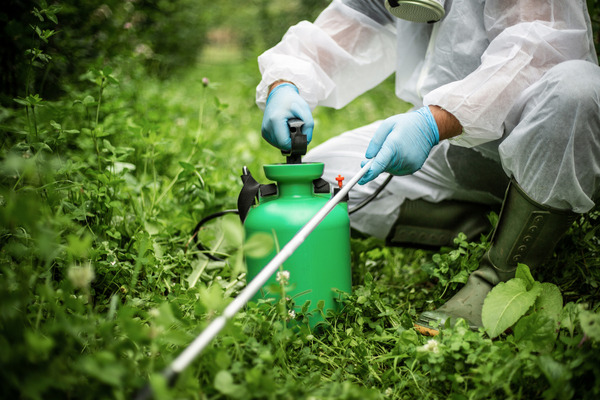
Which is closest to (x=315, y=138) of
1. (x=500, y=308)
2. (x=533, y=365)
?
(x=500, y=308)

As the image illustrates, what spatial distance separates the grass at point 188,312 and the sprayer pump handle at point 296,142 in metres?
0.32

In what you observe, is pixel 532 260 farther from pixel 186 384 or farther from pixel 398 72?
pixel 186 384

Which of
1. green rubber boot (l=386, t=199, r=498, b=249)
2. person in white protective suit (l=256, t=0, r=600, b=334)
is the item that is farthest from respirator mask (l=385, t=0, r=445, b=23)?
green rubber boot (l=386, t=199, r=498, b=249)

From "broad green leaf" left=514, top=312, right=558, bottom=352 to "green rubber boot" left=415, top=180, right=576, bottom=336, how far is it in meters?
0.18

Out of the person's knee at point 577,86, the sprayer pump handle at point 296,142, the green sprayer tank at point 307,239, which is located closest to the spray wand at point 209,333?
the green sprayer tank at point 307,239

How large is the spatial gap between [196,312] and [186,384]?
27cm

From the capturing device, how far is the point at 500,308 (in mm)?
1004

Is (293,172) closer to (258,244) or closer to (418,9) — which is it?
(258,244)

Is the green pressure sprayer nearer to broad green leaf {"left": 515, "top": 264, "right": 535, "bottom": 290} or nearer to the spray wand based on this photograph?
the spray wand

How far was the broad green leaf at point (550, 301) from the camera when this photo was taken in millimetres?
1018

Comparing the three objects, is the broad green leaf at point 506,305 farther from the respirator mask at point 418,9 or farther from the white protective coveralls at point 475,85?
the respirator mask at point 418,9

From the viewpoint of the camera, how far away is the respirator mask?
4.01ft

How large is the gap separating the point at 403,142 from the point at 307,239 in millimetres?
347

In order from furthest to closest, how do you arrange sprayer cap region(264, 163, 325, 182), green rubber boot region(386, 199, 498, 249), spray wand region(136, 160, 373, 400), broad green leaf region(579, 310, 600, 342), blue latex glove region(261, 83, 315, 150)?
green rubber boot region(386, 199, 498, 249)
blue latex glove region(261, 83, 315, 150)
sprayer cap region(264, 163, 325, 182)
broad green leaf region(579, 310, 600, 342)
spray wand region(136, 160, 373, 400)
